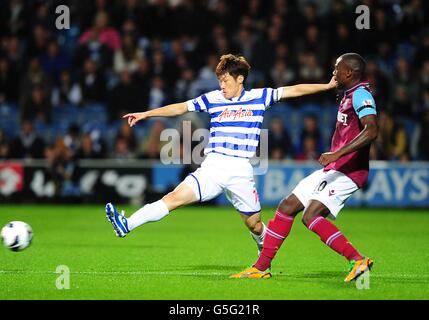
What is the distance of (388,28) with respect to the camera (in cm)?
1878

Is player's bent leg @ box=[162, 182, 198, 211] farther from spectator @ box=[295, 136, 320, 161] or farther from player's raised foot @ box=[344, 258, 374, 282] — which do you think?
spectator @ box=[295, 136, 320, 161]

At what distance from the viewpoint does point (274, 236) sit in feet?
26.0

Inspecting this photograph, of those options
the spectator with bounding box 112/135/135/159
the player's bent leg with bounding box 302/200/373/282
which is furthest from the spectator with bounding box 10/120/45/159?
the player's bent leg with bounding box 302/200/373/282

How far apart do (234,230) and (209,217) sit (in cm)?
223

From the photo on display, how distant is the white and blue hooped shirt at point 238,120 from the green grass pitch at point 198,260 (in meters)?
1.21

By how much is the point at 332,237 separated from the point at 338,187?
45 cm

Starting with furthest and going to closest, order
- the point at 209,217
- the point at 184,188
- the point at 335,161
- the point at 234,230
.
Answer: the point at 209,217 < the point at 234,230 < the point at 184,188 < the point at 335,161

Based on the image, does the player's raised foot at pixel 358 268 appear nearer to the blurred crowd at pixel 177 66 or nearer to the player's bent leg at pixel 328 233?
the player's bent leg at pixel 328 233

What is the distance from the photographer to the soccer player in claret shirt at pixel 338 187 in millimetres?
7602

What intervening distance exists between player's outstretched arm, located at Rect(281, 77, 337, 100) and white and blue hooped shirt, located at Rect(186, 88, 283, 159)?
0.08 metres

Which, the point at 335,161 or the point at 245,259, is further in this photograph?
the point at 245,259

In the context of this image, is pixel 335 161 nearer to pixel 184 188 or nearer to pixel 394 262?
pixel 184 188
